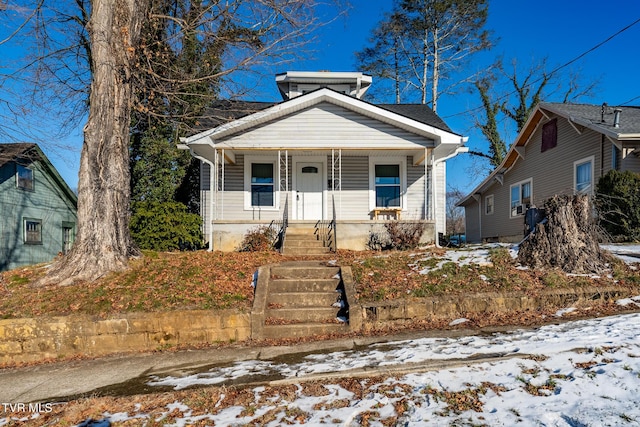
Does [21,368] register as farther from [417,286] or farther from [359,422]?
[417,286]

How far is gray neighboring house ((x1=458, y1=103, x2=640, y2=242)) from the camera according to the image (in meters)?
12.0

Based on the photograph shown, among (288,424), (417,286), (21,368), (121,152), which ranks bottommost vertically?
(21,368)

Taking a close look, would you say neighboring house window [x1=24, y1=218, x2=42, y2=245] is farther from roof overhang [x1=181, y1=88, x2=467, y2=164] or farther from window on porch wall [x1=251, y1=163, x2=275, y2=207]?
window on porch wall [x1=251, y1=163, x2=275, y2=207]

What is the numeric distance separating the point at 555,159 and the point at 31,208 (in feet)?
76.4

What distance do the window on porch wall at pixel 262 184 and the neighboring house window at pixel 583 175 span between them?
10.4 m

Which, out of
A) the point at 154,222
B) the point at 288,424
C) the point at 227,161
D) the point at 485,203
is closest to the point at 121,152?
the point at 154,222

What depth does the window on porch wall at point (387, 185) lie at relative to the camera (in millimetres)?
13180

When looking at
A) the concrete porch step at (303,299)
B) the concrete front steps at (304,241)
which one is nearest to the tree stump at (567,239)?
the concrete porch step at (303,299)

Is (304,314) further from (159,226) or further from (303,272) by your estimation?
(159,226)

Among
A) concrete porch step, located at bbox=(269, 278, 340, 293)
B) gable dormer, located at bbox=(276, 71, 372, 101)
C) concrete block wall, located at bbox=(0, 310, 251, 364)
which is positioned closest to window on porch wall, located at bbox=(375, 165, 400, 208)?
gable dormer, located at bbox=(276, 71, 372, 101)

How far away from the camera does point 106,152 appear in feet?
23.6

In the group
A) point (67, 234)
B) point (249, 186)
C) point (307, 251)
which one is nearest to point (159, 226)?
point (249, 186)

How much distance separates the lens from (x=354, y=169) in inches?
517

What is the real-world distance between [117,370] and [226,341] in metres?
1.42
